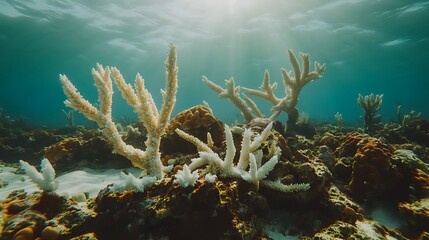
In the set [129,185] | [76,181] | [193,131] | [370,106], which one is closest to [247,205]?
[129,185]

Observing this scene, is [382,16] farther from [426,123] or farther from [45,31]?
[45,31]

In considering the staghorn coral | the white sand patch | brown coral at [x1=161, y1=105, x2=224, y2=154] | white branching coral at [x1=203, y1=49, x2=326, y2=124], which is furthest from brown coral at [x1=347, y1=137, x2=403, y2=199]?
the staghorn coral

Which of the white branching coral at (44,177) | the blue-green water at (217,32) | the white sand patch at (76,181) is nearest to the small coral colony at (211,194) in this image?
the white branching coral at (44,177)

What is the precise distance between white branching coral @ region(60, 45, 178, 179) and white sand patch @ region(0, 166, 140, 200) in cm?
154

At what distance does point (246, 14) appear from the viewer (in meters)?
23.9

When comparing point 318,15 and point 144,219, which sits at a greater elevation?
point 318,15

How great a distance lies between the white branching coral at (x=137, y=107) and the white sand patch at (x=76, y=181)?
154 centimetres

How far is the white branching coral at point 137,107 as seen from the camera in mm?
2770

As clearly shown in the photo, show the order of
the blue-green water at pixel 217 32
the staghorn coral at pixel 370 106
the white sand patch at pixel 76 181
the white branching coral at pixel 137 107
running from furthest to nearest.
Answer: the blue-green water at pixel 217 32 → the staghorn coral at pixel 370 106 → the white sand patch at pixel 76 181 → the white branching coral at pixel 137 107

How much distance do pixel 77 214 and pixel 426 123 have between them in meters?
10.6

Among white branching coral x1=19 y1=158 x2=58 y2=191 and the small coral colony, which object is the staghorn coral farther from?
white branching coral x1=19 y1=158 x2=58 y2=191

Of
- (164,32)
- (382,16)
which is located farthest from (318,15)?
(164,32)

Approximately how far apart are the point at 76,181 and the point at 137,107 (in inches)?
109

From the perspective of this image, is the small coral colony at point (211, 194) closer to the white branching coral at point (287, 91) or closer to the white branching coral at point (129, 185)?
the white branching coral at point (129, 185)
